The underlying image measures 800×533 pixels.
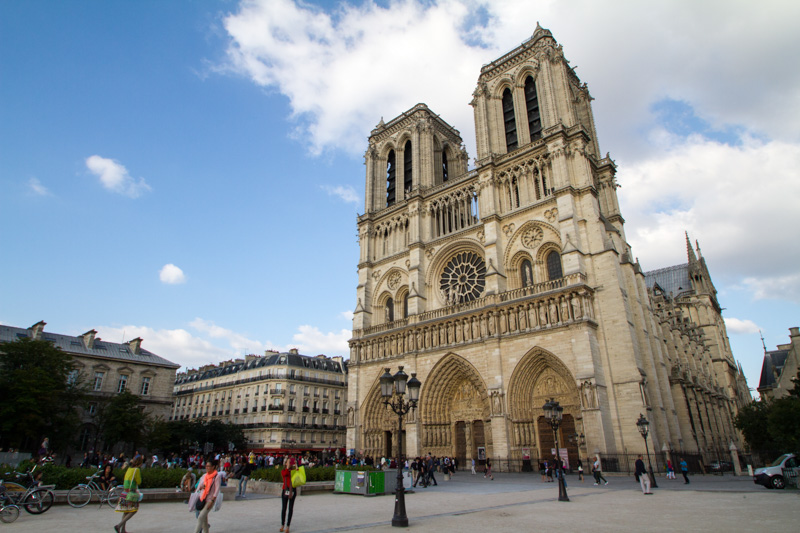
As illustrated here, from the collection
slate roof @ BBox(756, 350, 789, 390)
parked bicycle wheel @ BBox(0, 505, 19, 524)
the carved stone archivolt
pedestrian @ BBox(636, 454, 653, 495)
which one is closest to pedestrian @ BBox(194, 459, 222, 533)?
parked bicycle wheel @ BBox(0, 505, 19, 524)

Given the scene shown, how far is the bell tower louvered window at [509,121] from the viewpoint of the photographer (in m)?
30.7

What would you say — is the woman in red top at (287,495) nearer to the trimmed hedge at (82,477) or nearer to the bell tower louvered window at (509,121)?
the trimmed hedge at (82,477)

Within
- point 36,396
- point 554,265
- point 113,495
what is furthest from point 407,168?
point 113,495

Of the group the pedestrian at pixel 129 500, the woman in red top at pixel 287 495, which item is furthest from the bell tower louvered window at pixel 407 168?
the pedestrian at pixel 129 500

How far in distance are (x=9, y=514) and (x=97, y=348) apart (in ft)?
95.3

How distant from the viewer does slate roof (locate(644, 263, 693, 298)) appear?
49781mm

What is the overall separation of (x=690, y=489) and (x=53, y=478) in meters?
17.5

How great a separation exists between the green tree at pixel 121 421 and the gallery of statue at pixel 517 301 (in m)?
12.8

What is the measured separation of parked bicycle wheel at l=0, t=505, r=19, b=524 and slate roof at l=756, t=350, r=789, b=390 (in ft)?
190

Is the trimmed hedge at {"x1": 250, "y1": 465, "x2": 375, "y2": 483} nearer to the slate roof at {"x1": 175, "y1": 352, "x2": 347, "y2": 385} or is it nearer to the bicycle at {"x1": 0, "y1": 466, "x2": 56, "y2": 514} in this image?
the bicycle at {"x1": 0, "y1": 466, "x2": 56, "y2": 514}

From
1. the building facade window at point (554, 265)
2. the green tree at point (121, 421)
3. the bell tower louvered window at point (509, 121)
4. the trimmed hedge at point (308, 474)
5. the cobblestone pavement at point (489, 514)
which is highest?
the bell tower louvered window at point (509, 121)

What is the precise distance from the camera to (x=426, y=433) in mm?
26531

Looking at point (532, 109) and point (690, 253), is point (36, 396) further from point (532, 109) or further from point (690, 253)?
point (690, 253)

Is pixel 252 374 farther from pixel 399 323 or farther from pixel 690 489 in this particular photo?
pixel 690 489
